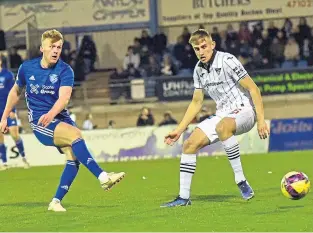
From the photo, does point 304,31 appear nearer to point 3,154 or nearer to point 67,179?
point 3,154

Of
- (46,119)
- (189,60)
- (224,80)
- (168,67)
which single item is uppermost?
(224,80)

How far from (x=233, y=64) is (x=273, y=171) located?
20.8ft

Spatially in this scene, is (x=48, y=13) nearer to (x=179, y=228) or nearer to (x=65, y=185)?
(x=65, y=185)

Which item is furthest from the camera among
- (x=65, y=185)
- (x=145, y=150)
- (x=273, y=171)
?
(x=145, y=150)

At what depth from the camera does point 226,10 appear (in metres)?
31.9

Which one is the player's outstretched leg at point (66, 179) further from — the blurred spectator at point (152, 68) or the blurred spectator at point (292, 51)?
the blurred spectator at point (292, 51)

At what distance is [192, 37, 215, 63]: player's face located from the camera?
11484 mm

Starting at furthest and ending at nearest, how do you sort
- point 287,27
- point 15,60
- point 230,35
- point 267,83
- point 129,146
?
point 287,27 → point 15,60 → point 230,35 → point 267,83 → point 129,146

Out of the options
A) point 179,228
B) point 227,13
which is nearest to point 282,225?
point 179,228

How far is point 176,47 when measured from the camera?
2944 cm

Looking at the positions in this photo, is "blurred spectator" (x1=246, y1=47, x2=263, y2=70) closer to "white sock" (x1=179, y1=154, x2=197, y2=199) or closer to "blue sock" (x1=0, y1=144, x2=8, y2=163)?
"blue sock" (x1=0, y1=144, x2=8, y2=163)

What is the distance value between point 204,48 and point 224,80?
1.59ft

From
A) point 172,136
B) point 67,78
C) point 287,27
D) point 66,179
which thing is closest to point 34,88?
point 67,78

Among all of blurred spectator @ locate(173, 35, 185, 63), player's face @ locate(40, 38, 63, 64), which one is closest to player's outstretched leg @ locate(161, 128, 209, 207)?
player's face @ locate(40, 38, 63, 64)
